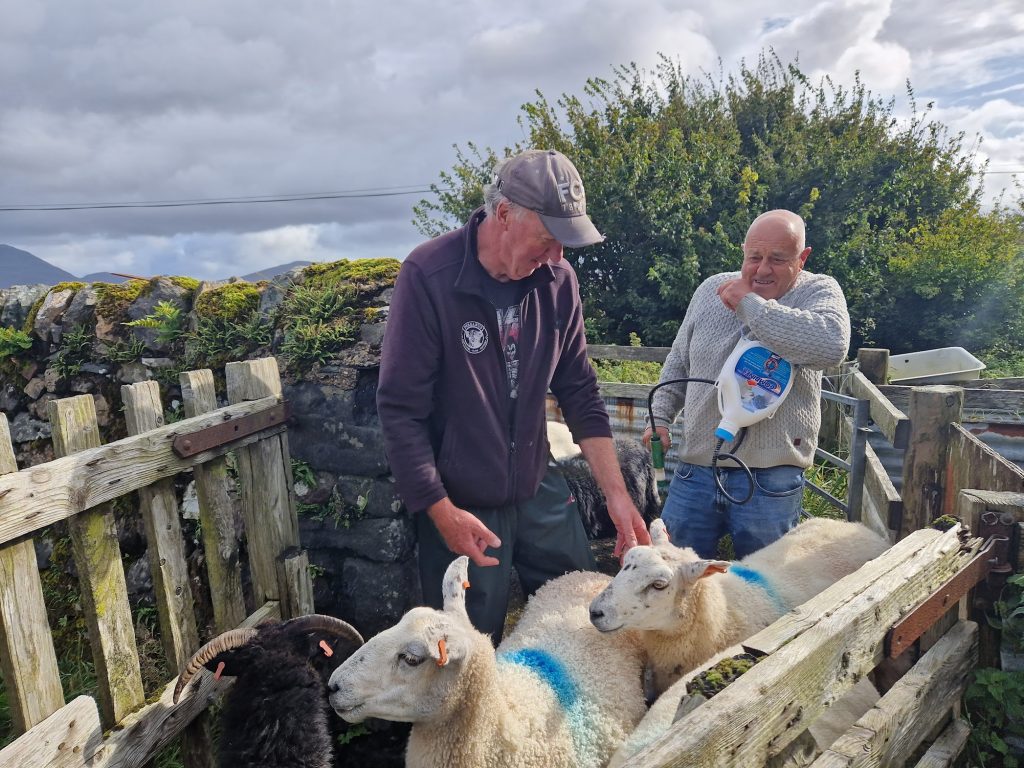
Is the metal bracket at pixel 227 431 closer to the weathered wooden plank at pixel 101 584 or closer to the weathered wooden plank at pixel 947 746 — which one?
the weathered wooden plank at pixel 101 584

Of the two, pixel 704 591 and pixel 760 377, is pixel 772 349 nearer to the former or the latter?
pixel 760 377

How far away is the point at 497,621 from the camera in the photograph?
3.04 metres

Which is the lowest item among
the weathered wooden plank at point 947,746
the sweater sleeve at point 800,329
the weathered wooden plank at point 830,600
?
the weathered wooden plank at point 947,746

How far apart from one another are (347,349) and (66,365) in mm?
2590

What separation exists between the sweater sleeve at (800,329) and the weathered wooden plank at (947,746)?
59.0 inches

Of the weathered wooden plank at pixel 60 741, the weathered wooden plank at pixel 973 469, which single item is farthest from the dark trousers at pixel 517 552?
the weathered wooden plank at pixel 973 469

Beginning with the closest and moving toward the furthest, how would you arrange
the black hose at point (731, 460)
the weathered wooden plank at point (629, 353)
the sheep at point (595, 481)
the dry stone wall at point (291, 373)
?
the black hose at point (731, 460) < the dry stone wall at point (291, 373) < the sheep at point (595, 481) < the weathered wooden plank at point (629, 353)

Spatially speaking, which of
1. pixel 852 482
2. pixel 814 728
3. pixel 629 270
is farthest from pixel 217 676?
pixel 629 270

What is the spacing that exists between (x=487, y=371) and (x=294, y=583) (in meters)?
1.80

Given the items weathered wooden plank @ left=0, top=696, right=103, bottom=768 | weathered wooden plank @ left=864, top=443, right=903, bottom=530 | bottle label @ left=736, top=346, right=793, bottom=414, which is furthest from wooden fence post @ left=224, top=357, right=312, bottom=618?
weathered wooden plank @ left=864, top=443, right=903, bottom=530

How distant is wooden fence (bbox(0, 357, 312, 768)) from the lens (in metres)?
2.28

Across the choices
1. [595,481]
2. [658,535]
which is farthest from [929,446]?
[595,481]

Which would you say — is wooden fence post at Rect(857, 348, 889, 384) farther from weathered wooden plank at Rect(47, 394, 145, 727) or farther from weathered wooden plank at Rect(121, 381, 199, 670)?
weathered wooden plank at Rect(47, 394, 145, 727)

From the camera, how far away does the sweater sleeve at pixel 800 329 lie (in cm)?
291
